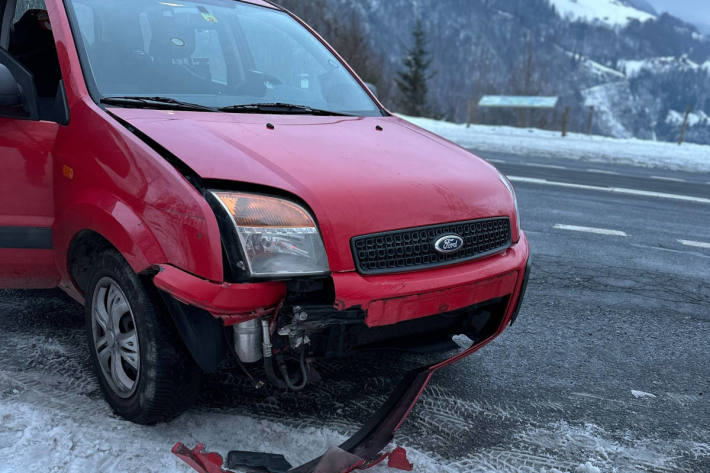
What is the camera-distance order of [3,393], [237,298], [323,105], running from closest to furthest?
[237,298] < [3,393] < [323,105]

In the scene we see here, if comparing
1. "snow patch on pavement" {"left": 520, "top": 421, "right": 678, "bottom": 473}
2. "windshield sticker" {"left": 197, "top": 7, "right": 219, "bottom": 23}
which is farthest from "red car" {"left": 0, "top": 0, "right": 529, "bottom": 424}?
"snow patch on pavement" {"left": 520, "top": 421, "right": 678, "bottom": 473}

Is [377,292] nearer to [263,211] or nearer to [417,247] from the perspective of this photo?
[417,247]

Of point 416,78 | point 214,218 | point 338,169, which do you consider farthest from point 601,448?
point 416,78

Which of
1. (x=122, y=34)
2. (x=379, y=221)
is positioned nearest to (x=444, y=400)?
(x=379, y=221)

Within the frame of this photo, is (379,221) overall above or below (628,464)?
above

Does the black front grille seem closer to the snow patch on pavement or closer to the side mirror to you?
the snow patch on pavement

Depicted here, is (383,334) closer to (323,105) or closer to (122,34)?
(323,105)

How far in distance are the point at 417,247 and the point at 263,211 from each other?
1.91ft

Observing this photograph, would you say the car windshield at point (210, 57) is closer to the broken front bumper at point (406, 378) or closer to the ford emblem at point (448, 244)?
the ford emblem at point (448, 244)

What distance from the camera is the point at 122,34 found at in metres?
2.82

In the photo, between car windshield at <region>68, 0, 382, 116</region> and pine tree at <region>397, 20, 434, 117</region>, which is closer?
car windshield at <region>68, 0, 382, 116</region>

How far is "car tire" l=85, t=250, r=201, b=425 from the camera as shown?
2.15 metres

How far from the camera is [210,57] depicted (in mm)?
3180

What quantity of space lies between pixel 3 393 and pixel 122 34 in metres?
1.66
